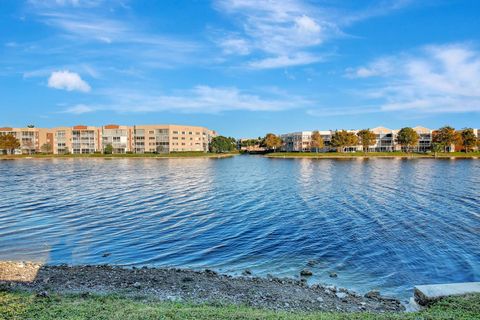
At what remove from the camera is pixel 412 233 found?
846 inches

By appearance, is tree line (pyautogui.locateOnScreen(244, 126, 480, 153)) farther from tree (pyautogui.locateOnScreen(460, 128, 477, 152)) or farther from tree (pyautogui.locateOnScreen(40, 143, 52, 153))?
tree (pyautogui.locateOnScreen(40, 143, 52, 153))

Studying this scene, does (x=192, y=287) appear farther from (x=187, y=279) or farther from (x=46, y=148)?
(x=46, y=148)

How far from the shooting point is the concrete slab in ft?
32.7

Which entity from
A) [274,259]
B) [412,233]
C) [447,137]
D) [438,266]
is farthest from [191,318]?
[447,137]

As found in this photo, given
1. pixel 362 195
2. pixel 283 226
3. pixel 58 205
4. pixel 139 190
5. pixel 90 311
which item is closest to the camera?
pixel 90 311

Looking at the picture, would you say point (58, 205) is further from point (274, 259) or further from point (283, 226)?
point (274, 259)

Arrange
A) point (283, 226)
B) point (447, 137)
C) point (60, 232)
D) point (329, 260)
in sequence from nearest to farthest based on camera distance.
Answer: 1. point (329, 260)
2. point (60, 232)
3. point (283, 226)
4. point (447, 137)

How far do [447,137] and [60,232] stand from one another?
155090mm

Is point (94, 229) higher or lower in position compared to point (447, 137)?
lower

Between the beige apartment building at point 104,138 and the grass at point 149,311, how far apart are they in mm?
155980

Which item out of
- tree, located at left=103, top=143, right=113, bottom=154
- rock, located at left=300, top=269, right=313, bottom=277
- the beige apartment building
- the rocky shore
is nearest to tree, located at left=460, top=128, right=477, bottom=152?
the beige apartment building

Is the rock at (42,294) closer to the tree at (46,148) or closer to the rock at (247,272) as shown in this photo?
the rock at (247,272)

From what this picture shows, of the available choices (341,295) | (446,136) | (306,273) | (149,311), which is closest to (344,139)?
(446,136)

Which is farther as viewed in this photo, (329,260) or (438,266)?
(329,260)
